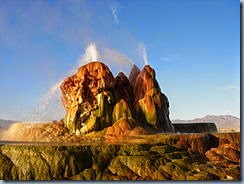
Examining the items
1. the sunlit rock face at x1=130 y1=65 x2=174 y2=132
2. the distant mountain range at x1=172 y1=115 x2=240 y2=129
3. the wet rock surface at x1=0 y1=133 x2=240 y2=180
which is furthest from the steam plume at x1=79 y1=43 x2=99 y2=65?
the distant mountain range at x1=172 y1=115 x2=240 y2=129

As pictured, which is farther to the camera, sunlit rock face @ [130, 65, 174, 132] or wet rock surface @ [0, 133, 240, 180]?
sunlit rock face @ [130, 65, 174, 132]

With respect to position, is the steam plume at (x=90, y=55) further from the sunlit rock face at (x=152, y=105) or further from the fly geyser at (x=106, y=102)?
the sunlit rock face at (x=152, y=105)

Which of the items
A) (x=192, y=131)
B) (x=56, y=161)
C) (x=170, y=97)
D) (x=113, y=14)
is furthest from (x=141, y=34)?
(x=56, y=161)

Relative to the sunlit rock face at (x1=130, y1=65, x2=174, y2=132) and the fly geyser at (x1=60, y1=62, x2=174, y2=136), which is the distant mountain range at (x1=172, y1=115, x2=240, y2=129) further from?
the fly geyser at (x1=60, y1=62, x2=174, y2=136)

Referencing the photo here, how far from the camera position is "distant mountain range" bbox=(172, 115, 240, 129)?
15.4ft

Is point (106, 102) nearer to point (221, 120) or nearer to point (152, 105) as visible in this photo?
point (152, 105)

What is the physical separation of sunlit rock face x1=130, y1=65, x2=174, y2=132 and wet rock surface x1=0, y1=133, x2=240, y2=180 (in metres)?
0.27

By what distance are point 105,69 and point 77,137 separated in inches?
33.0

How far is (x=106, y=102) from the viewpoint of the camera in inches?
198

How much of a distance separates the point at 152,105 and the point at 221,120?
79 centimetres

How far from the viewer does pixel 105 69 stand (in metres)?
5.06

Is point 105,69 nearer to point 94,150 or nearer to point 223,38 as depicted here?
point 94,150

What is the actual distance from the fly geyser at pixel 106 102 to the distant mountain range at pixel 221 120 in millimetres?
Result: 274

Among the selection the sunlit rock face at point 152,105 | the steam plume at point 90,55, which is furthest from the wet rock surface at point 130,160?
the steam plume at point 90,55
